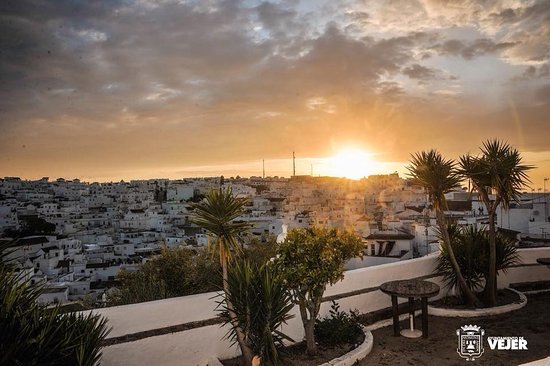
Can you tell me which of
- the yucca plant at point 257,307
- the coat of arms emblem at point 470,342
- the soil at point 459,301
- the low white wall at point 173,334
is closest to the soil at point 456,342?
the coat of arms emblem at point 470,342

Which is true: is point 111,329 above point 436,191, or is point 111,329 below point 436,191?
below

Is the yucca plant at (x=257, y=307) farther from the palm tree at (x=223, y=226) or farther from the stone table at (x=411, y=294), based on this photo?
the stone table at (x=411, y=294)

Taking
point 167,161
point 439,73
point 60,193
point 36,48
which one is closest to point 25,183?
point 60,193

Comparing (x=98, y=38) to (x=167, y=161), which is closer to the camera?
(x=98, y=38)

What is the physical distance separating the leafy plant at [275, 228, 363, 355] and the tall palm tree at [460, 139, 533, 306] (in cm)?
493

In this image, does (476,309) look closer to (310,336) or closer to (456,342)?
(456,342)

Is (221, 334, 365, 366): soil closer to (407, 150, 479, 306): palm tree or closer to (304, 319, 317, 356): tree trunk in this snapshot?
(304, 319, 317, 356): tree trunk

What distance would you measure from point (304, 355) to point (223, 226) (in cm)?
292

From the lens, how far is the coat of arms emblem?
23.6ft

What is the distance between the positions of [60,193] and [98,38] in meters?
116

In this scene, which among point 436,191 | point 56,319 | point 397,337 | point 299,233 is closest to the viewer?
point 56,319

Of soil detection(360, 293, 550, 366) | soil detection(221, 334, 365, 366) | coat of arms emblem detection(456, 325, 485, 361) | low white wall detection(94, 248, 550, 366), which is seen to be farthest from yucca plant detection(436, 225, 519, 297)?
soil detection(221, 334, 365, 366)

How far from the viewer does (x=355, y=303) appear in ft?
28.8

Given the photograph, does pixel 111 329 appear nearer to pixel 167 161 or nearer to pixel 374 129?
pixel 374 129
